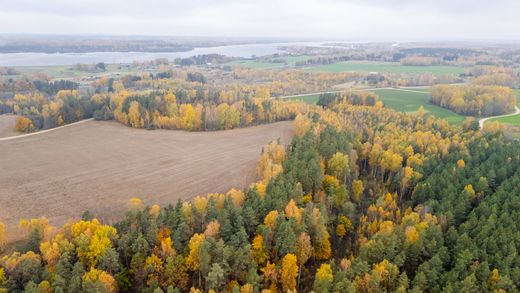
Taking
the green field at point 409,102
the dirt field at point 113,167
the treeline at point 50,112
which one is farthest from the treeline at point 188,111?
the green field at point 409,102

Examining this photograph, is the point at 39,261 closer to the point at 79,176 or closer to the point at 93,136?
the point at 79,176

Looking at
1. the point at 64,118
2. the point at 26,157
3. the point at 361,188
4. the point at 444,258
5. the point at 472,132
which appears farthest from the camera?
the point at 64,118

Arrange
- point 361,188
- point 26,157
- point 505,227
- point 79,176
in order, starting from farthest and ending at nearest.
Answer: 1. point 26,157
2. point 79,176
3. point 361,188
4. point 505,227

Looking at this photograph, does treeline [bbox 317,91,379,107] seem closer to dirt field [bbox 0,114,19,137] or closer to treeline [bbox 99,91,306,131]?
treeline [bbox 99,91,306,131]

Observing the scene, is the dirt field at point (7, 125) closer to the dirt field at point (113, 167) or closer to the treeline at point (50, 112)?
the treeline at point (50, 112)

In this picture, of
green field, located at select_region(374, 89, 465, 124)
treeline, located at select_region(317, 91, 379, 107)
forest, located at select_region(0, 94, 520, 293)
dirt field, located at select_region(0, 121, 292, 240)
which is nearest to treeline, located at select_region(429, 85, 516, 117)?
green field, located at select_region(374, 89, 465, 124)

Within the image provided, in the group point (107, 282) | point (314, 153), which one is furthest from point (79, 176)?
point (314, 153)
